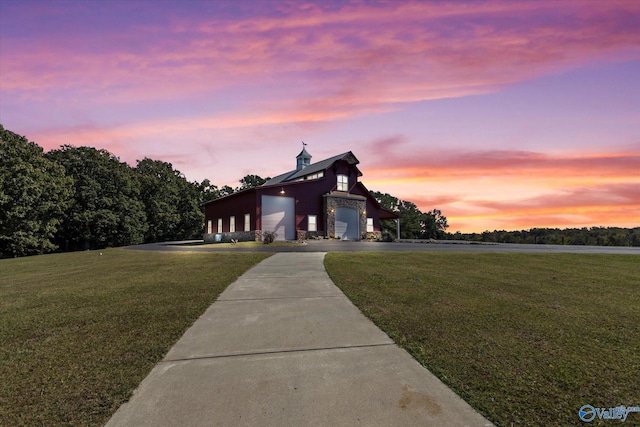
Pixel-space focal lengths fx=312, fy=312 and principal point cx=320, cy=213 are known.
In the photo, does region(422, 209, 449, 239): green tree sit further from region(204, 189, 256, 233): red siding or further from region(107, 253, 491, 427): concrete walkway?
region(107, 253, 491, 427): concrete walkway

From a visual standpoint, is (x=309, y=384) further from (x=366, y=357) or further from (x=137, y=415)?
(x=137, y=415)

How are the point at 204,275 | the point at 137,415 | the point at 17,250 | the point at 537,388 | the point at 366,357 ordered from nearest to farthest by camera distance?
the point at 137,415, the point at 537,388, the point at 366,357, the point at 204,275, the point at 17,250

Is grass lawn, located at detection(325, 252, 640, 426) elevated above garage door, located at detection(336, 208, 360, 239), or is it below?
below

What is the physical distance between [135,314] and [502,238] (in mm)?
48140

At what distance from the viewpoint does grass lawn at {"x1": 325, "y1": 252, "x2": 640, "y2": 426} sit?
2959mm

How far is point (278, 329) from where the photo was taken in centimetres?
484

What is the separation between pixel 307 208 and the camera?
31797 mm

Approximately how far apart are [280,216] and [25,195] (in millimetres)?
23556

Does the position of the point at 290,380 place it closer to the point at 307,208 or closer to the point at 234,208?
the point at 307,208

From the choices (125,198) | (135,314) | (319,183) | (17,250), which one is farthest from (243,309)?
(125,198)

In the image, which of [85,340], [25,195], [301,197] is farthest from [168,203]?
[85,340]

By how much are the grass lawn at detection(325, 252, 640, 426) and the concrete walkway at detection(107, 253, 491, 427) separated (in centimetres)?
40

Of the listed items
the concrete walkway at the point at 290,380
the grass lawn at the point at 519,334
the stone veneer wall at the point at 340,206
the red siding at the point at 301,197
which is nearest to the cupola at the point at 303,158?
the red siding at the point at 301,197

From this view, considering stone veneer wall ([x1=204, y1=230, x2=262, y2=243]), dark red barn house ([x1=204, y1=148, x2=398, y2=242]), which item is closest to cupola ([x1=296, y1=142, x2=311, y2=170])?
dark red barn house ([x1=204, y1=148, x2=398, y2=242])
